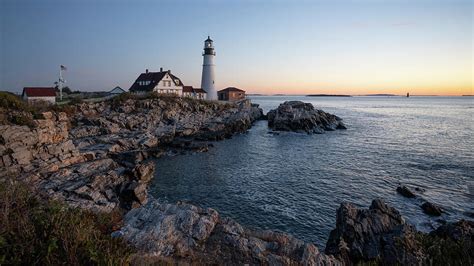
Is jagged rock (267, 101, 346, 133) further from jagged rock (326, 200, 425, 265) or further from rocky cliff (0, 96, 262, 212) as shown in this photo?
jagged rock (326, 200, 425, 265)

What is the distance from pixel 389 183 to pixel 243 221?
15.3 meters

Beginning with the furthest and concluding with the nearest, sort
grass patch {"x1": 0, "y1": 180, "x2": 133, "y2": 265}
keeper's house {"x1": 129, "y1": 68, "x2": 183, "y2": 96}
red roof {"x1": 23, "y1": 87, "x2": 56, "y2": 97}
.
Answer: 1. keeper's house {"x1": 129, "y1": 68, "x2": 183, "y2": 96}
2. red roof {"x1": 23, "y1": 87, "x2": 56, "y2": 97}
3. grass patch {"x1": 0, "y1": 180, "x2": 133, "y2": 265}

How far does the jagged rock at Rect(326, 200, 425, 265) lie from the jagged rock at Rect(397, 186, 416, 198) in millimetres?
9048

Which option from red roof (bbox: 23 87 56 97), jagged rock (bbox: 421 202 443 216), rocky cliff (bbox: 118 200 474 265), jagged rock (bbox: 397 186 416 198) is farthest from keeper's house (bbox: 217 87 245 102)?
rocky cliff (bbox: 118 200 474 265)

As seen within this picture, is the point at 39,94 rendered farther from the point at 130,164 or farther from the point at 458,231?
the point at 458,231

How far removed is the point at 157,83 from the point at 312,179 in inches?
2104

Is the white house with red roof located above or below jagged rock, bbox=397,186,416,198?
above

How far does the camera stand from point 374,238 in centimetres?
1330

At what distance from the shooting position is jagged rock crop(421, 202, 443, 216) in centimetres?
1925

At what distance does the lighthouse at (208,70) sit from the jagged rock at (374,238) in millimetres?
71920

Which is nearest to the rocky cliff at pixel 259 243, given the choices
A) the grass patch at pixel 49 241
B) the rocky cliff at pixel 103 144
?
the grass patch at pixel 49 241

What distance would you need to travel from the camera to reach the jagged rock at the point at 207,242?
8867 mm

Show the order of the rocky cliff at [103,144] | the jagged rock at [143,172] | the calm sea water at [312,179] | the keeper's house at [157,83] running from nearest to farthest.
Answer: the calm sea water at [312,179]
the rocky cliff at [103,144]
the jagged rock at [143,172]
the keeper's house at [157,83]

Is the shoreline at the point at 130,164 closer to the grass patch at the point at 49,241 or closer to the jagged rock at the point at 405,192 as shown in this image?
the grass patch at the point at 49,241
